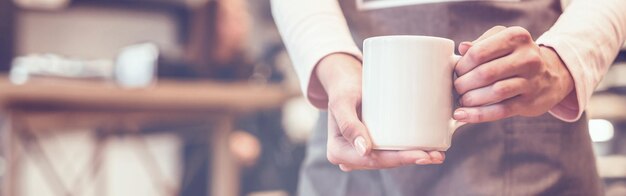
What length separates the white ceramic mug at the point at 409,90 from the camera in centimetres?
59

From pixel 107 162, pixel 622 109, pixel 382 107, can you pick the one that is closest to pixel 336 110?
pixel 382 107

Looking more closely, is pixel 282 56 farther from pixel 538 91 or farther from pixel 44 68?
pixel 538 91

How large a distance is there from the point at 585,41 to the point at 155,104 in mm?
1884

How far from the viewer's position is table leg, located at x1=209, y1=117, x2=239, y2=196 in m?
2.62

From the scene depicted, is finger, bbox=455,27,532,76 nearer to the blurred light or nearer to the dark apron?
the dark apron

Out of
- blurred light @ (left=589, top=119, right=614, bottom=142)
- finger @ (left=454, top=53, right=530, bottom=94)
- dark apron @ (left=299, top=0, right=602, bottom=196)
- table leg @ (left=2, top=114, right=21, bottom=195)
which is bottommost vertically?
blurred light @ (left=589, top=119, right=614, bottom=142)

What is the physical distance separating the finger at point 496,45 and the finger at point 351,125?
0.32ft

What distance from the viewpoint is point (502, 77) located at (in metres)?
0.57

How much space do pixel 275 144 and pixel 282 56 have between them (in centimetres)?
54

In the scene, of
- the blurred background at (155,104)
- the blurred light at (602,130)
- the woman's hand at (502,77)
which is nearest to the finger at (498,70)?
the woman's hand at (502,77)

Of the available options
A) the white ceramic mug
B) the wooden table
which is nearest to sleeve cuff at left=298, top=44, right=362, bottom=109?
the white ceramic mug

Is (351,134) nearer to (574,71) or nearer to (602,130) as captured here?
(574,71)

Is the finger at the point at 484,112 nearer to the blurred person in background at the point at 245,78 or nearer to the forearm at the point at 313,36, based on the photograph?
the forearm at the point at 313,36

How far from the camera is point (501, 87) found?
1.87 ft
